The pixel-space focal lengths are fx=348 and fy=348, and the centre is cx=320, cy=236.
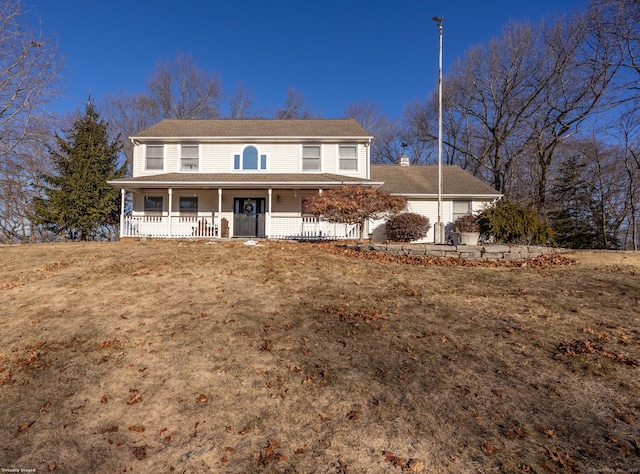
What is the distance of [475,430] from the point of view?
2.95 metres

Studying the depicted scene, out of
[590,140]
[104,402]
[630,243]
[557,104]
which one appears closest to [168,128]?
[104,402]

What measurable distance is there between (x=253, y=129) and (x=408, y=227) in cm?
962

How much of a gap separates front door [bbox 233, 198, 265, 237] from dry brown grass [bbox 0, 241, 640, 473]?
398 inches

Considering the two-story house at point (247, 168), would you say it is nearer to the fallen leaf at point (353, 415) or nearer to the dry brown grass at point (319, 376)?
the dry brown grass at point (319, 376)

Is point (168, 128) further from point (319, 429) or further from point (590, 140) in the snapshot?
point (590, 140)

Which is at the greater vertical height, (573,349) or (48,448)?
(573,349)

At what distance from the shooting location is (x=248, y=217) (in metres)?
17.5

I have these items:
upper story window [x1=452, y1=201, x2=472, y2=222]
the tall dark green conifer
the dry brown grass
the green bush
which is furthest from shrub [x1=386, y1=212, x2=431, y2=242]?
the tall dark green conifer

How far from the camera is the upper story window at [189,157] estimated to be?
1777cm

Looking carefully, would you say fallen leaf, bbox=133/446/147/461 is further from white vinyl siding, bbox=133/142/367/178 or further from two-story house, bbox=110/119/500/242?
white vinyl siding, bbox=133/142/367/178

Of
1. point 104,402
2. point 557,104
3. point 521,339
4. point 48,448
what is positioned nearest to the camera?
point 48,448

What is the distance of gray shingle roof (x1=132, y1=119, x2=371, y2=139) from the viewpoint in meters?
17.6

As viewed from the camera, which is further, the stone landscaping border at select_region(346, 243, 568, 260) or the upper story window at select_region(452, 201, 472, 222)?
the upper story window at select_region(452, 201, 472, 222)

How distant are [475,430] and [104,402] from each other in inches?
139
